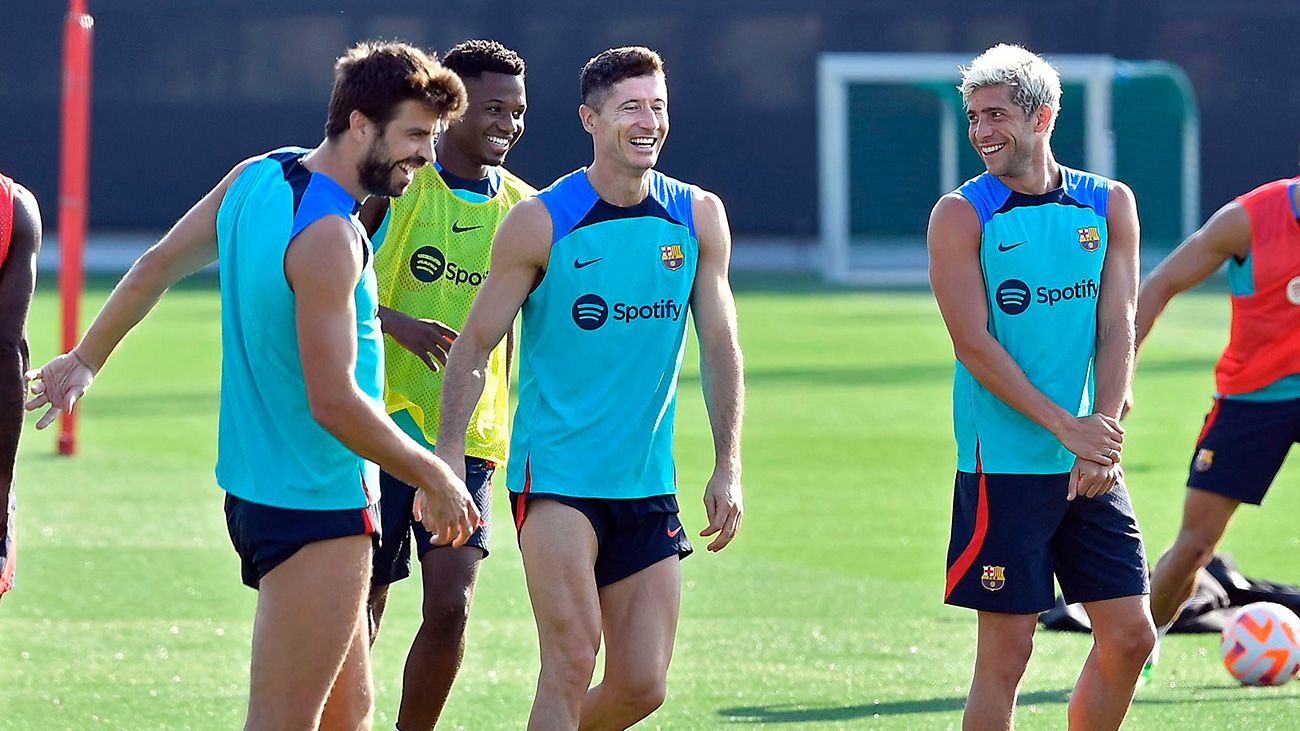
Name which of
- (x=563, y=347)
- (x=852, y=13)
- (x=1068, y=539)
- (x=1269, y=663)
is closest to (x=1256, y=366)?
(x=1269, y=663)

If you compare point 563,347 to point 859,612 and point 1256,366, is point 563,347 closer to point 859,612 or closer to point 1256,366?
point 1256,366

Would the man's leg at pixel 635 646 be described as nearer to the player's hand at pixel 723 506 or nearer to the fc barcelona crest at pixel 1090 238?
the player's hand at pixel 723 506

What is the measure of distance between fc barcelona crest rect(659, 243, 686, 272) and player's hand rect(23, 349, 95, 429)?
5.16 feet

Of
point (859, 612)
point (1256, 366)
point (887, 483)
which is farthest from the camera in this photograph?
point (887, 483)

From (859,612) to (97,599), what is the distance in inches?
139

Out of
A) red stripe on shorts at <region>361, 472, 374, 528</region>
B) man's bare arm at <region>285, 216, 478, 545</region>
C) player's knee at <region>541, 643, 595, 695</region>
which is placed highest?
man's bare arm at <region>285, 216, 478, 545</region>

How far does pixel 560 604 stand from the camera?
5.07 meters

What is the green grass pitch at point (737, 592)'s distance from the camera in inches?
270

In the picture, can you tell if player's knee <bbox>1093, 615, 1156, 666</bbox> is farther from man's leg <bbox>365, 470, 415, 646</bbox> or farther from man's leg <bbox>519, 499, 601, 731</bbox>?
man's leg <bbox>365, 470, 415, 646</bbox>

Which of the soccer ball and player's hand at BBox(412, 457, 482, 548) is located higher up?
player's hand at BBox(412, 457, 482, 548)

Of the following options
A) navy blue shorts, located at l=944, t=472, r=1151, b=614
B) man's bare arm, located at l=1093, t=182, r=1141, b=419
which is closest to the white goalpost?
man's bare arm, located at l=1093, t=182, r=1141, b=419

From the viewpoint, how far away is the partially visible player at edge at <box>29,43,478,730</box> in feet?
13.8

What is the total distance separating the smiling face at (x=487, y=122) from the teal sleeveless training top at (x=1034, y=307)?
1.48 m

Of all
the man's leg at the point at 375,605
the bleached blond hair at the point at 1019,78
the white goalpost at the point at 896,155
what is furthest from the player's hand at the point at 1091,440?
the white goalpost at the point at 896,155
